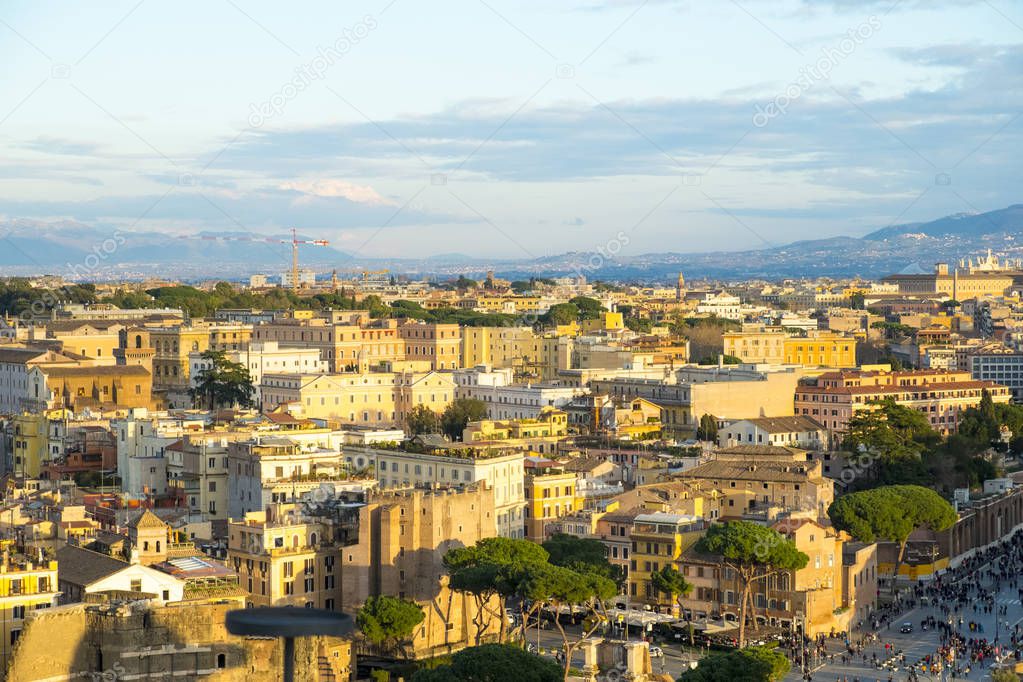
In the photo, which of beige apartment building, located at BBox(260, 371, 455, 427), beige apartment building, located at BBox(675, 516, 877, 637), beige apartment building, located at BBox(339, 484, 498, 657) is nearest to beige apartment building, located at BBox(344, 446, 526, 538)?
beige apartment building, located at BBox(339, 484, 498, 657)

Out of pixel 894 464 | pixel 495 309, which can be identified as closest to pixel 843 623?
pixel 894 464

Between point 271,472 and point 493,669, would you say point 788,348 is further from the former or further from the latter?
point 493,669

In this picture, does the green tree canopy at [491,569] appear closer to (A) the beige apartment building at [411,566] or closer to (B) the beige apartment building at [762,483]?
(A) the beige apartment building at [411,566]

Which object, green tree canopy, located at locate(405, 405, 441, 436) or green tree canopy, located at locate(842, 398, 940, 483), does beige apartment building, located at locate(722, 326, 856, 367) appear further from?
green tree canopy, located at locate(405, 405, 441, 436)

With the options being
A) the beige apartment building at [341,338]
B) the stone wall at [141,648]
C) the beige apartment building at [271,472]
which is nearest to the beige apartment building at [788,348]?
the beige apartment building at [341,338]

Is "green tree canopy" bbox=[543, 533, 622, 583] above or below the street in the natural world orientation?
above

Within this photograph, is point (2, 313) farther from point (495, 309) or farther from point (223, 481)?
point (223, 481)

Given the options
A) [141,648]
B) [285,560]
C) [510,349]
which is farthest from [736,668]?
[510,349]
